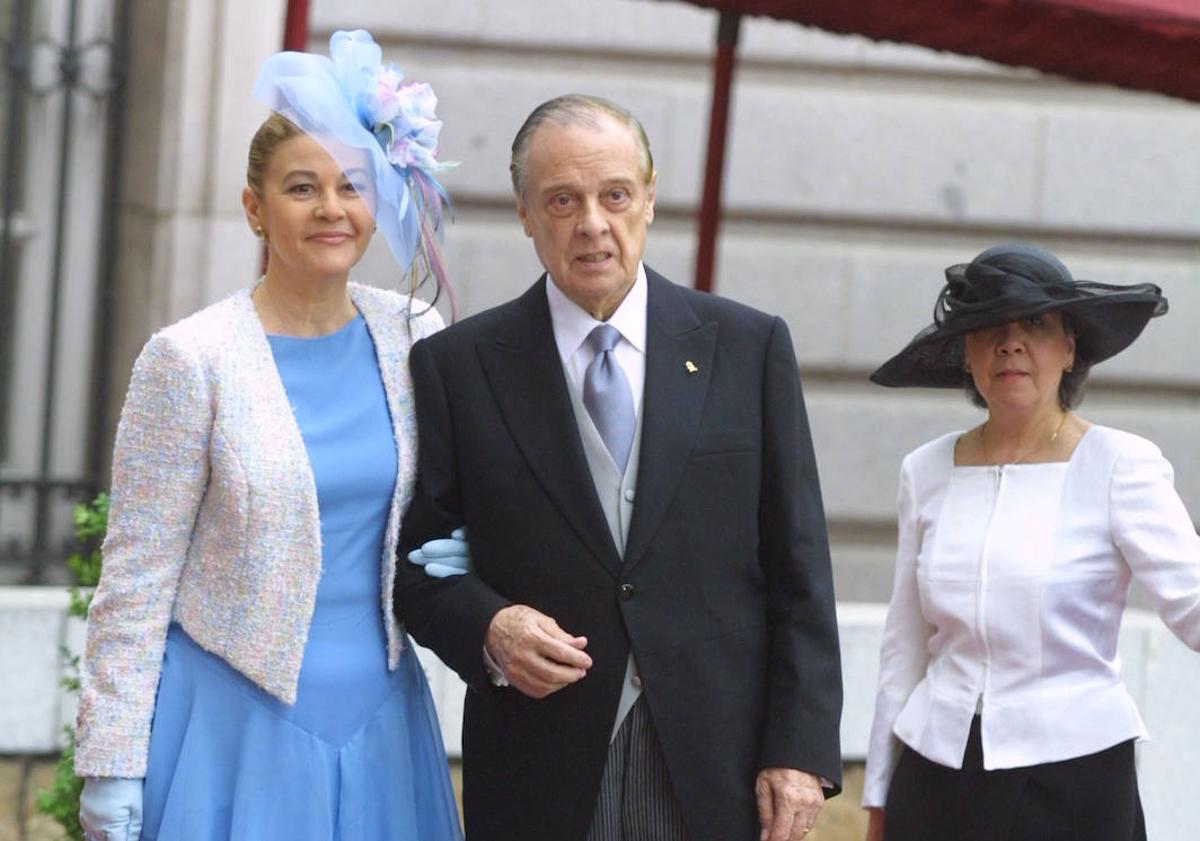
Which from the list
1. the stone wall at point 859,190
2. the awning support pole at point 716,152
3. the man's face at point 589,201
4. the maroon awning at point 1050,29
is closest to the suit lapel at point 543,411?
the man's face at point 589,201

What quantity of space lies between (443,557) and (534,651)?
0.89ft

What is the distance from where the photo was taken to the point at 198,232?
666 cm

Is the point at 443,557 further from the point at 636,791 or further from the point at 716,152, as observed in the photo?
the point at 716,152

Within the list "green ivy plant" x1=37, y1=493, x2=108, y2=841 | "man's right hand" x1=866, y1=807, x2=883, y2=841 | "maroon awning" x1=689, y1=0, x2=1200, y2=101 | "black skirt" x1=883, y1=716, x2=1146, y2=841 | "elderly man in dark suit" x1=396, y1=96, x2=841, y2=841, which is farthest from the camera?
"maroon awning" x1=689, y1=0, x2=1200, y2=101

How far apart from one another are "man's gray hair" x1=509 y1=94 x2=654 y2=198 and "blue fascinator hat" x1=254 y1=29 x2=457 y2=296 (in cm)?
22

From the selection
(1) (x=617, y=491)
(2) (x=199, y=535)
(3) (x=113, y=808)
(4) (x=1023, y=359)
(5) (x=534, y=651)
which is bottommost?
(3) (x=113, y=808)

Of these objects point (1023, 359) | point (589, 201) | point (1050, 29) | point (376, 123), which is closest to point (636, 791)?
point (589, 201)

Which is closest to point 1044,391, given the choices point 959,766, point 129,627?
point 959,766

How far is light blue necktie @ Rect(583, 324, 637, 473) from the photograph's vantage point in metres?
3.31

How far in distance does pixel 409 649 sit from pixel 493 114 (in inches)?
159

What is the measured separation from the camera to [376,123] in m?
3.46

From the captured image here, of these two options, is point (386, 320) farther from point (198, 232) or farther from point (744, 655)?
point (198, 232)

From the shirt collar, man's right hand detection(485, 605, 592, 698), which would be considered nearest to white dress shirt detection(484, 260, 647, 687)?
the shirt collar

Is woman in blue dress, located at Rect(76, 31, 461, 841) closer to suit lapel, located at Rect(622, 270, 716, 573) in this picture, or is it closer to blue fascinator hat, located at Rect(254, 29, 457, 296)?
blue fascinator hat, located at Rect(254, 29, 457, 296)
